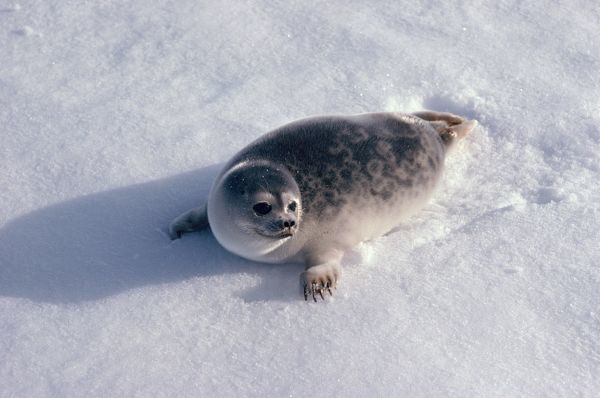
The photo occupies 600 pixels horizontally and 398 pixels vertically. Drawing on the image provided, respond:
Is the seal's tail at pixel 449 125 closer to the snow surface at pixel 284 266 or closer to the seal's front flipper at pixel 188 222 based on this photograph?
the snow surface at pixel 284 266

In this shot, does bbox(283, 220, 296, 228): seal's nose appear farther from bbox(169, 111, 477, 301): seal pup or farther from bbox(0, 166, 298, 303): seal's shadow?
bbox(0, 166, 298, 303): seal's shadow

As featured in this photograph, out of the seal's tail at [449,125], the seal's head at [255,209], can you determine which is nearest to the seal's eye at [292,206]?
the seal's head at [255,209]

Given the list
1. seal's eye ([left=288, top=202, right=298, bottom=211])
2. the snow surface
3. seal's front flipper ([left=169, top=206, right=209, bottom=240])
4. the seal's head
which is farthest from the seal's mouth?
seal's front flipper ([left=169, top=206, right=209, bottom=240])

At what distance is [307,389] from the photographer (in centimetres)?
246

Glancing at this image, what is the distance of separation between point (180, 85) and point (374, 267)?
1579 mm

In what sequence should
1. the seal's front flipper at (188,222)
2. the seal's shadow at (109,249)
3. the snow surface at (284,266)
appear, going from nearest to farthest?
the snow surface at (284,266) → the seal's shadow at (109,249) → the seal's front flipper at (188,222)

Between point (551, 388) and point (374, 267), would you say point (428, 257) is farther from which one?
point (551, 388)

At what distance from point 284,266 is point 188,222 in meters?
0.45

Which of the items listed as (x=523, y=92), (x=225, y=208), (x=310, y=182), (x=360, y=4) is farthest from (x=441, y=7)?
(x=225, y=208)

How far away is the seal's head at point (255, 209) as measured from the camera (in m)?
2.82

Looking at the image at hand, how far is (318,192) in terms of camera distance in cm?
302

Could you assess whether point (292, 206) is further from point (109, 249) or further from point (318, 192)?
point (109, 249)

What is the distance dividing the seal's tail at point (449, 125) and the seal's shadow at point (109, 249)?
104 centimetres

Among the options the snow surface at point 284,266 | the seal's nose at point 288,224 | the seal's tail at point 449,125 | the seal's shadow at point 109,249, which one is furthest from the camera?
the seal's tail at point 449,125
